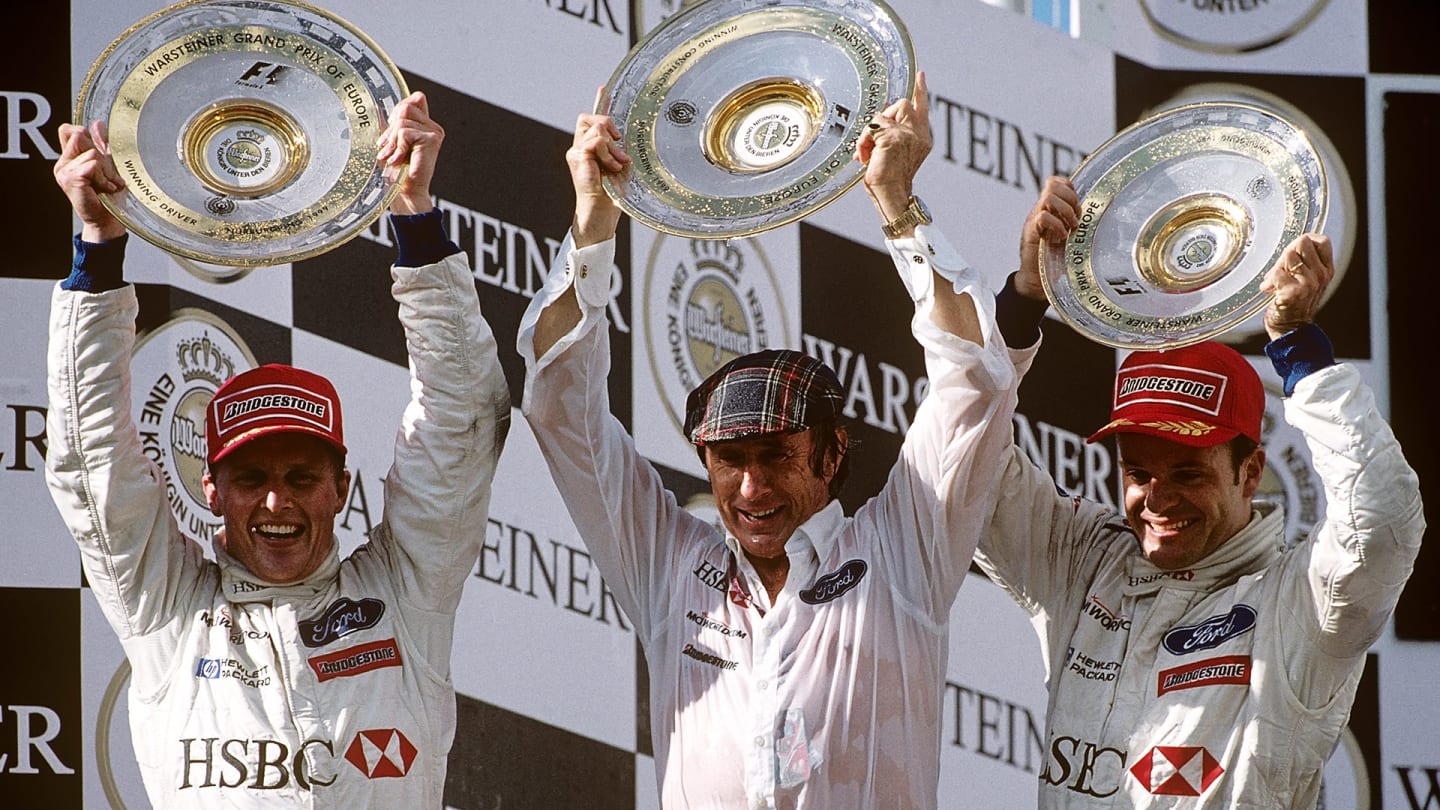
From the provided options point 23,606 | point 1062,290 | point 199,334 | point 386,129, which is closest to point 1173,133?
point 1062,290

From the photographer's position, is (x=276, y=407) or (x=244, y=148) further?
(x=244, y=148)

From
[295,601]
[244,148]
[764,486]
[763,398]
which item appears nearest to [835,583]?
[764,486]

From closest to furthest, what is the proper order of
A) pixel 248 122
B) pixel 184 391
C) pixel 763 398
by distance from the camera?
pixel 763 398
pixel 248 122
pixel 184 391

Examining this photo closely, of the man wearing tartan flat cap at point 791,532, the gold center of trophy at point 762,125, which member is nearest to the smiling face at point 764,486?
the man wearing tartan flat cap at point 791,532

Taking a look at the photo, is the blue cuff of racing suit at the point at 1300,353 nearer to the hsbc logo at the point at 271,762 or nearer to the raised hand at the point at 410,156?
the raised hand at the point at 410,156

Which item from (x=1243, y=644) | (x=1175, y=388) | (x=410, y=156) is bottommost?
(x=1243, y=644)

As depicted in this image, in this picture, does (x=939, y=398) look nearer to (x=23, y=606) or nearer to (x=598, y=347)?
(x=598, y=347)

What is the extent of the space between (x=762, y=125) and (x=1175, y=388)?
82 centimetres

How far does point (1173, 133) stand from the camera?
158 inches

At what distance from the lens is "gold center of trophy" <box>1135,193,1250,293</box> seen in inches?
151

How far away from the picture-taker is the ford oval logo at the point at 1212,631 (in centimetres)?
362

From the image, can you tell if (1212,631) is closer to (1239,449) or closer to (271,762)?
(1239,449)

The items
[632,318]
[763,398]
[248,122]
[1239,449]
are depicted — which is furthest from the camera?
[632,318]

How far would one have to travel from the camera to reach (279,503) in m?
3.65
